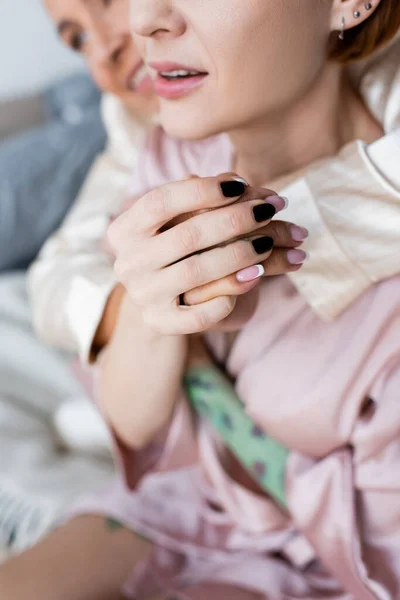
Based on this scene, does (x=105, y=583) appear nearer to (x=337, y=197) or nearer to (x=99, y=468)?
(x=99, y=468)

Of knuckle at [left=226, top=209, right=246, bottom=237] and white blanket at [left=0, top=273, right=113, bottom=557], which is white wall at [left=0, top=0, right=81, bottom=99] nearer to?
white blanket at [left=0, top=273, right=113, bottom=557]

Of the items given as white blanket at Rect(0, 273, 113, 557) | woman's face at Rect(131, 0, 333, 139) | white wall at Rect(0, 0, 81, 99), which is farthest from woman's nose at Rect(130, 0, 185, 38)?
white wall at Rect(0, 0, 81, 99)

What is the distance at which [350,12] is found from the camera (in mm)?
556

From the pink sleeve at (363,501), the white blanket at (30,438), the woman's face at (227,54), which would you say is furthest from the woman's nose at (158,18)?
the white blanket at (30,438)

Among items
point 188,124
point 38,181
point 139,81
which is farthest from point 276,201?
point 38,181

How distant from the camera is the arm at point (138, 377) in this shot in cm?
67

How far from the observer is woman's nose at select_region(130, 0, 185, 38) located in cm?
52

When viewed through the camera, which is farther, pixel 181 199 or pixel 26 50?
pixel 26 50

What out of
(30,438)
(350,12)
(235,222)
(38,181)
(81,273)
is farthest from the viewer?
(38,181)

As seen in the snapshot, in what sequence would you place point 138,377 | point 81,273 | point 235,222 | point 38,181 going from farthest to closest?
1. point 38,181
2. point 81,273
3. point 138,377
4. point 235,222

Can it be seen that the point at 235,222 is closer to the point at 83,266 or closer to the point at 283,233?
the point at 283,233

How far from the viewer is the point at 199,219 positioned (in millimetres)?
449

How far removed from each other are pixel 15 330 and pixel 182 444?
56 centimetres

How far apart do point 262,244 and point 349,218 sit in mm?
167
